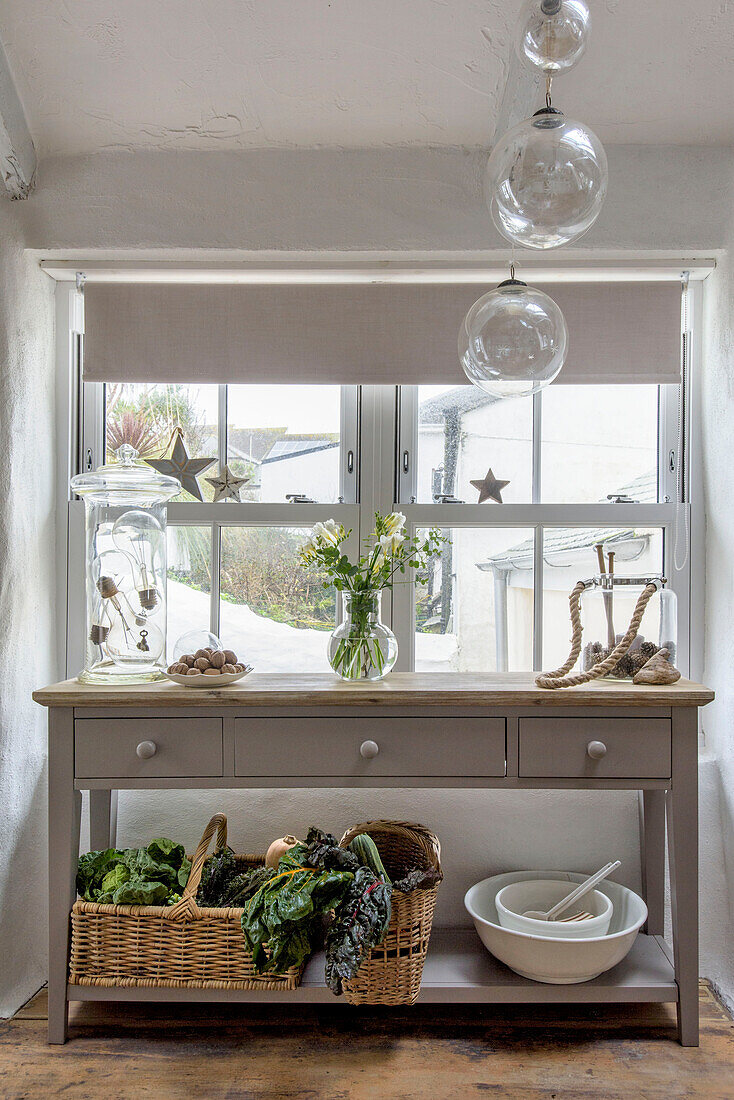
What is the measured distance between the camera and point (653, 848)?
220 centimetres

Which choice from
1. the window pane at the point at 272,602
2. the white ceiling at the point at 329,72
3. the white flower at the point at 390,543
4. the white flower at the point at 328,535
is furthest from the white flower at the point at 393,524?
the white ceiling at the point at 329,72

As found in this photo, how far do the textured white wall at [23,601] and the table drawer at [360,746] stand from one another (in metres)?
0.70

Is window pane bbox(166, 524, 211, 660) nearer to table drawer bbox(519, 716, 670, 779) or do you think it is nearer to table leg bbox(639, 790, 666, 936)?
table drawer bbox(519, 716, 670, 779)

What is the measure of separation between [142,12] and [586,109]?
1186 mm

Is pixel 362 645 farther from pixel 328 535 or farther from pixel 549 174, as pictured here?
pixel 549 174

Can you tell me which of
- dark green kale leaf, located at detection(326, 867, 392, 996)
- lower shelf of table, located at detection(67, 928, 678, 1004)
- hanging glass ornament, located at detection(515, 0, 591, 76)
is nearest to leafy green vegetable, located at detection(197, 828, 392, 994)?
dark green kale leaf, located at detection(326, 867, 392, 996)

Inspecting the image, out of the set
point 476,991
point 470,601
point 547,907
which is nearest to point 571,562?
point 470,601

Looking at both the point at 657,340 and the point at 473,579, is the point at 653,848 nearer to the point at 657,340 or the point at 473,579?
the point at 473,579

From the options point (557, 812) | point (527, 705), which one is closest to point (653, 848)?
point (557, 812)

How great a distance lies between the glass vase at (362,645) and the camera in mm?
2031

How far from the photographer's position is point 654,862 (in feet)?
7.21

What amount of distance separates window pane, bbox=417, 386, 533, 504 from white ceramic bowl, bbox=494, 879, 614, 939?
1.15 meters

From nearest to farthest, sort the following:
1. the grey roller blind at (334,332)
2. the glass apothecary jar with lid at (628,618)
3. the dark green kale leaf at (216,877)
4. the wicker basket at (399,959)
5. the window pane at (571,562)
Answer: the wicker basket at (399,959), the dark green kale leaf at (216,877), the glass apothecary jar with lid at (628,618), the grey roller blind at (334,332), the window pane at (571,562)

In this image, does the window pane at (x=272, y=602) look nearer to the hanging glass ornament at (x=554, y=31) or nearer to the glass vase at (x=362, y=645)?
the glass vase at (x=362, y=645)
